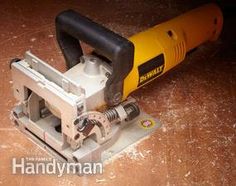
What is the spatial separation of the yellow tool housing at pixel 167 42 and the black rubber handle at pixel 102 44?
0.23 feet

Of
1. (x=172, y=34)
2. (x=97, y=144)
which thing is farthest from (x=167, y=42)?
(x=97, y=144)

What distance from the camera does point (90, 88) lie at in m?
1.33

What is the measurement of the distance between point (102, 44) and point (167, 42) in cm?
29

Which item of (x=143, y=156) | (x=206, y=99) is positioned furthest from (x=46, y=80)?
(x=206, y=99)

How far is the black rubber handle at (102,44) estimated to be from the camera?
128 centimetres

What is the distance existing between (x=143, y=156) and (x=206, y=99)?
33 centimetres

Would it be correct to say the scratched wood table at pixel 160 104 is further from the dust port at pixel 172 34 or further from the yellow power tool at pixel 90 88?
A: the dust port at pixel 172 34

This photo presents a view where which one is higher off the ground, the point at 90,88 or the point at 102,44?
the point at 102,44

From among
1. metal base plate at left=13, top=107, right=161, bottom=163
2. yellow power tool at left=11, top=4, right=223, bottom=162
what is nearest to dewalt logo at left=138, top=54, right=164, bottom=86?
yellow power tool at left=11, top=4, right=223, bottom=162

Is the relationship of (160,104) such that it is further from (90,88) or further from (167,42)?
(90,88)

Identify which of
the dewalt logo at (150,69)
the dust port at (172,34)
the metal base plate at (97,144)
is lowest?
the metal base plate at (97,144)

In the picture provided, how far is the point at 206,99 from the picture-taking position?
5.43 feet

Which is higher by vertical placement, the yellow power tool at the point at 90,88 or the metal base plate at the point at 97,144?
the yellow power tool at the point at 90,88

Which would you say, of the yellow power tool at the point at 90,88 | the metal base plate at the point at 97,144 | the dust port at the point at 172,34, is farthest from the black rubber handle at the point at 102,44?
the dust port at the point at 172,34
